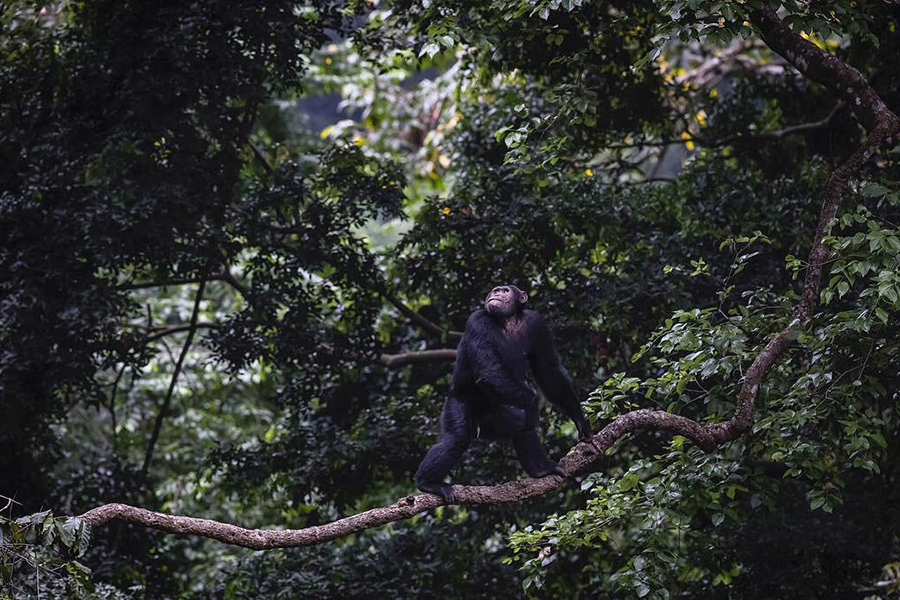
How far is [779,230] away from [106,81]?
5.52 m

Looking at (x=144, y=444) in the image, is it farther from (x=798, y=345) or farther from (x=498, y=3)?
(x=798, y=345)

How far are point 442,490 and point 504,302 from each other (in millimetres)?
1272

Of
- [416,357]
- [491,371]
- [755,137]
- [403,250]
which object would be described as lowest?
[491,371]

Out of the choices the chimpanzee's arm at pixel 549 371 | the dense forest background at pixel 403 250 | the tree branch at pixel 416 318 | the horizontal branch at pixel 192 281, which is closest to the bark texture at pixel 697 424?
the dense forest background at pixel 403 250

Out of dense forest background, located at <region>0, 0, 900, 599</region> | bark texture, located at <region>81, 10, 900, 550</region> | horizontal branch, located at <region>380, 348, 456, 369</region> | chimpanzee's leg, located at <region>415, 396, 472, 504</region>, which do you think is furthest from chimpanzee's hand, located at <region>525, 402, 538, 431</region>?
horizontal branch, located at <region>380, 348, 456, 369</region>

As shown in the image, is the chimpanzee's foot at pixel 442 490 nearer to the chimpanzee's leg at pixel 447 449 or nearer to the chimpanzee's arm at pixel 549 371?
the chimpanzee's leg at pixel 447 449

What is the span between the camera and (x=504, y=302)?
20.2 ft

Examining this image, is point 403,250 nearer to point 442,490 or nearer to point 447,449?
point 447,449

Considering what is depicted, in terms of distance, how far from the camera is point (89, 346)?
7762 mm

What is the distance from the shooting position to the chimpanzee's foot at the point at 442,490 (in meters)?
5.18

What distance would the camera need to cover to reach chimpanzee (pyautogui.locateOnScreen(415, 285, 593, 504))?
5922 mm

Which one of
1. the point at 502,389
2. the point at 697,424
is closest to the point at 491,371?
the point at 502,389

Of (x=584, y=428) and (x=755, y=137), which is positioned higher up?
(x=755, y=137)

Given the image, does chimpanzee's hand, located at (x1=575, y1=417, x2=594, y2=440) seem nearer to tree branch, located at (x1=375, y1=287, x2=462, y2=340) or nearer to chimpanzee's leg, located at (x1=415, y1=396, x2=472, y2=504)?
chimpanzee's leg, located at (x1=415, y1=396, x2=472, y2=504)
